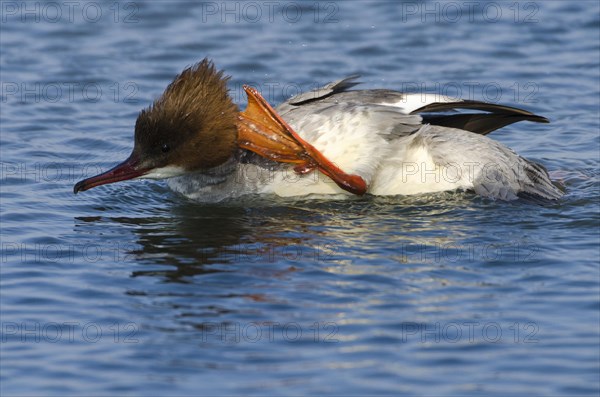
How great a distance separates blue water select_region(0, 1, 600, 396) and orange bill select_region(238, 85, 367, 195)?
11.5 inches

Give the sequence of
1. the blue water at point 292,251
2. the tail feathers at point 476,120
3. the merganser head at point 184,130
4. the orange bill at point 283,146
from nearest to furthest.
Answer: the blue water at point 292,251 < the orange bill at point 283,146 < the merganser head at point 184,130 < the tail feathers at point 476,120

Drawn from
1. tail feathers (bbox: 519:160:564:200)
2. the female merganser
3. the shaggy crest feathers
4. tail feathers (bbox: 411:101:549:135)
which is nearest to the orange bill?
the female merganser

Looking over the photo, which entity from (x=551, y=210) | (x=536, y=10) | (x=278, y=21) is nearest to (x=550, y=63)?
(x=536, y=10)

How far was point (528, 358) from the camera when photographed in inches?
249

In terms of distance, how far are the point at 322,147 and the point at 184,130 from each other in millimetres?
1063

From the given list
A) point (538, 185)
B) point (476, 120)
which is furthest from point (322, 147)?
point (538, 185)

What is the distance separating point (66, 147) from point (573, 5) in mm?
6663

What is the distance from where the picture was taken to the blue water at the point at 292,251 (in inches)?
249

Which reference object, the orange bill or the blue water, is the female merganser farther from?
the blue water

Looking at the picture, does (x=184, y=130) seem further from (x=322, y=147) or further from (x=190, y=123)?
(x=322, y=147)

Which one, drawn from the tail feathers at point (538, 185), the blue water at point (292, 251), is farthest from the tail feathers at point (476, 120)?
the blue water at point (292, 251)

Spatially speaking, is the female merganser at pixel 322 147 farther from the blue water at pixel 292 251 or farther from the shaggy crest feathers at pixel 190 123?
the blue water at pixel 292 251

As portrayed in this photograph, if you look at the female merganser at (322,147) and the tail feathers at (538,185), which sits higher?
the female merganser at (322,147)

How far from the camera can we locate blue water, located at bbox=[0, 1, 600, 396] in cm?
632
